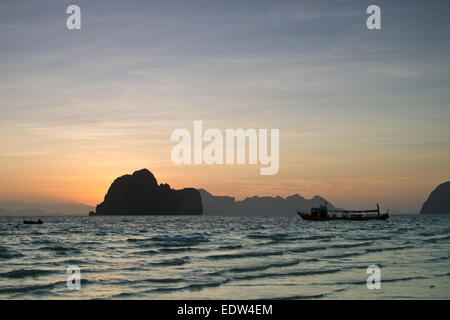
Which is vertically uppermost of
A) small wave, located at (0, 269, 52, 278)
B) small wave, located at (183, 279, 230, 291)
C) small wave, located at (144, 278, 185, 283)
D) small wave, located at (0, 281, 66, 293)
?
small wave, located at (183, 279, 230, 291)

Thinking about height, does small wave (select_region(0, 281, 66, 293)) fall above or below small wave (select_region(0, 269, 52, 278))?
above

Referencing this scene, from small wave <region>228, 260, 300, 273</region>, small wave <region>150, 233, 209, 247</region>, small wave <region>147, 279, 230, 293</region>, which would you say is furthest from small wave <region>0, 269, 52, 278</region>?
small wave <region>150, 233, 209, 247</region>

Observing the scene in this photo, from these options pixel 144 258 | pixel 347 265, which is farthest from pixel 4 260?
pixel 347 265

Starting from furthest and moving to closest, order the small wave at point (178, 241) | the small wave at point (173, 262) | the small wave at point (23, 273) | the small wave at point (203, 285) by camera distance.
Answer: the small wave at point (178, 241) < the small wave at point (173, 262) < the small wave at point (23, 273) < the small wave at point (203, 285)

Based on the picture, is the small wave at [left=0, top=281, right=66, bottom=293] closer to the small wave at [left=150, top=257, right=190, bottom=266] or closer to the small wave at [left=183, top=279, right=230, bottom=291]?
the small wave at [left=183, top=279, right=230, bottom=291]

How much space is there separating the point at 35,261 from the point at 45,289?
15371mm

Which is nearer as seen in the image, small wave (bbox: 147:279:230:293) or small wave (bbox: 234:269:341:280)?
small wave (bbox: 147:279:230:293)

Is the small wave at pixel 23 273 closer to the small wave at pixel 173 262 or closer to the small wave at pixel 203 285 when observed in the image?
the small wave at pixel 173 262

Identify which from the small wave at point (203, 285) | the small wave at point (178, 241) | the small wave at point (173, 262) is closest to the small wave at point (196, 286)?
the small wave at point (203, 285)

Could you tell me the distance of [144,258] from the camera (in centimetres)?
3572

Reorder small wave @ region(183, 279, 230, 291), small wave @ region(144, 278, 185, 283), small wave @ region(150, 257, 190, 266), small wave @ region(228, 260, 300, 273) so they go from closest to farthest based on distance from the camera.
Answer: small wave @ region(183, 279, 230, 291) < small wave @ region(144, 278, 185, 283) < small wave @ region(228, 260, 300, 273) < small wave @ region(150, 257, 190, 266)

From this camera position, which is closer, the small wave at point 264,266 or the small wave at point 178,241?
the small wave at point 264,266
